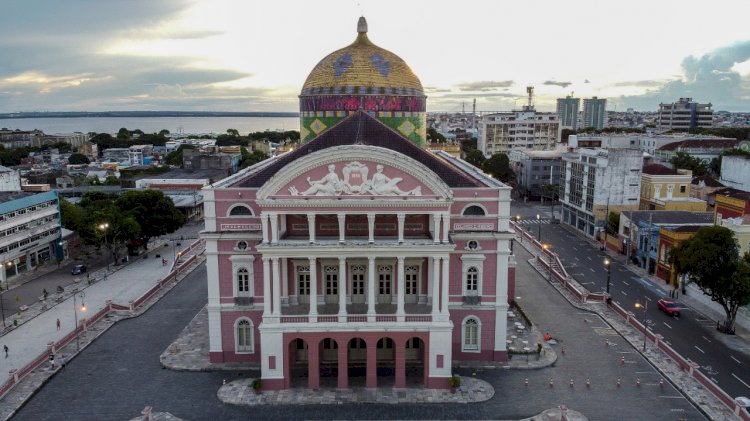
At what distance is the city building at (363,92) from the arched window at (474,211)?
1553 cm

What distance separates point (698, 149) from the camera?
107m

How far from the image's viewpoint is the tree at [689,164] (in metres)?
96.2

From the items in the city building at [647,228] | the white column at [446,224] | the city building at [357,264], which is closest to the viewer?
the city building at [357,264]

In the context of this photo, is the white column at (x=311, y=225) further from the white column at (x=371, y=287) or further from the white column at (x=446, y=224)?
the white column at (x=446, y=224)

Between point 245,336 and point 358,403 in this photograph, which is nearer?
point 358,403

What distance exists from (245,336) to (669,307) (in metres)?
32.7

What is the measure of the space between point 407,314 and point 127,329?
22.7 m


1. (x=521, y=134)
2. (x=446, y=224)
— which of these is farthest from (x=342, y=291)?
(x=521, y=134)

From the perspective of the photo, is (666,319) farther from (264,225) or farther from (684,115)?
(684,115)

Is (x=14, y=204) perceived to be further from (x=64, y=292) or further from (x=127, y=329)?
(x=127, y=329)

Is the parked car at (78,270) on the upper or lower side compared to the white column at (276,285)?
lower

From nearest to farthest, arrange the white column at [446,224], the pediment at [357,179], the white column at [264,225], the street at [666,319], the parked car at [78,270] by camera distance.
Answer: the pediment at [357,179], the white column at [264,225], the white column at [446,224], the street at [666,319], the parked car at [78,270]

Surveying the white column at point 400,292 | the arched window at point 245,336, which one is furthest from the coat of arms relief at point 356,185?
the arched window at point 245,336

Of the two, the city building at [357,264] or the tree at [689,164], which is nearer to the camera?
the city building at [357,264]
